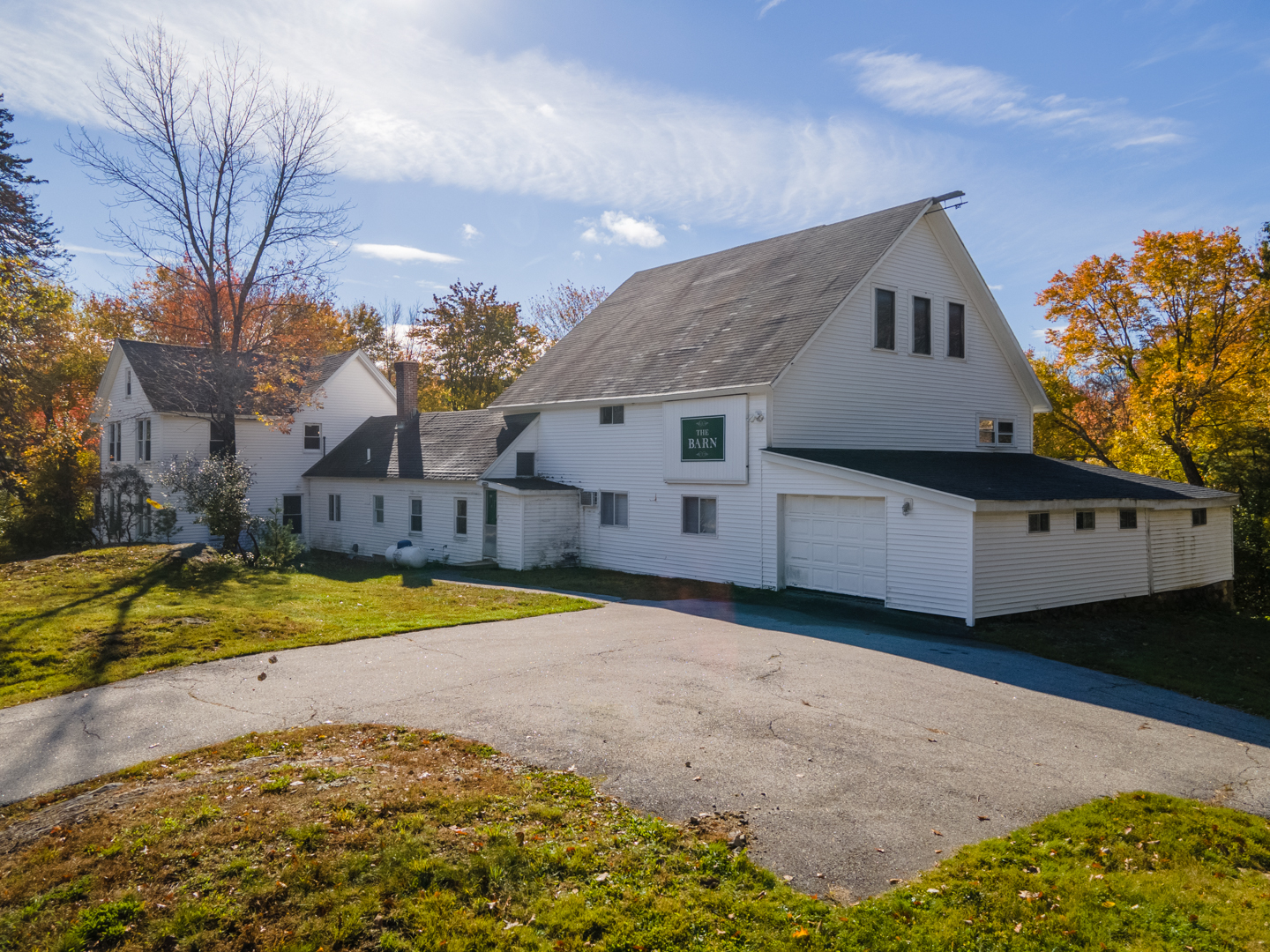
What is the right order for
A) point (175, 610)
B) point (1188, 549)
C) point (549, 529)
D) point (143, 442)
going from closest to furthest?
1. point (175, 610)
2. point (1188, 549)
3. point (549, 529)
4. point (143, 442)

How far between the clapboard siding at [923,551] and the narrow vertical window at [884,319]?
5135mm

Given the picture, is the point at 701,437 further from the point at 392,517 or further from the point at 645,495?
the point at 392,517

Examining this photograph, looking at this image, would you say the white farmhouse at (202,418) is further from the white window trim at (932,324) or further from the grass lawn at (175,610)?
the white window trim at (932,324)

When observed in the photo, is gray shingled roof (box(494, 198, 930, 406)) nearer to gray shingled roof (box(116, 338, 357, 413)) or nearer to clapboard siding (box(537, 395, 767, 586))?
clapboard siding (box(537, 395, 767, 586))

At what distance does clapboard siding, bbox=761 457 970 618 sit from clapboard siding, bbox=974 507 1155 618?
306mm

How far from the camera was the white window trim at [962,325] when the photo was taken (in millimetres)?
21203

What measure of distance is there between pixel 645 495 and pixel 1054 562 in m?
9.87

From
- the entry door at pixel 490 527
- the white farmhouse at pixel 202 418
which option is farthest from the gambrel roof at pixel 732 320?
the white farmhouse at pixel 202 418

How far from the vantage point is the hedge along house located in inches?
618

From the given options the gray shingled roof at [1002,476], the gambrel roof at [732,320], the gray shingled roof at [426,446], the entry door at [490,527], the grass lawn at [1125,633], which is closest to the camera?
the grass lawn at [1125,633]

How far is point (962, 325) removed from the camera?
849 inches

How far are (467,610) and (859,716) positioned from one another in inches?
348

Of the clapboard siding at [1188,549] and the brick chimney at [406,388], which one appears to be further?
the brick chimney at [406,388]

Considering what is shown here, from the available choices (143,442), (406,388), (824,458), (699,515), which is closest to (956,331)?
(824,458)
